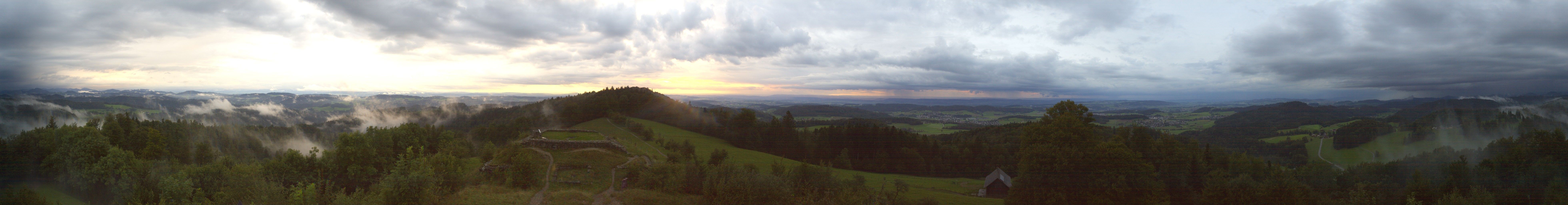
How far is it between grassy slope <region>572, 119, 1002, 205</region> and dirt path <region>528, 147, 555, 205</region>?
5.20 meters

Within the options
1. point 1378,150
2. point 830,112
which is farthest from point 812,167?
point 830,112

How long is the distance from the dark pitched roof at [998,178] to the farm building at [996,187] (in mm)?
15

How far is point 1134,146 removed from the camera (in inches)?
1177

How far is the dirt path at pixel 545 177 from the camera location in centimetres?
1908

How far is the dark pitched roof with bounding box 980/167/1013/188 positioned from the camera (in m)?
38.9

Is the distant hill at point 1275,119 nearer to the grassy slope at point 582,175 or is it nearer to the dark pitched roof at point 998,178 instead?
the dark pitched roof at point 998,178

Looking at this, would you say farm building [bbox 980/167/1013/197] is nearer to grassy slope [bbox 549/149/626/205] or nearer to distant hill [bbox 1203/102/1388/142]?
grassy slope [bbox 549/149/626/205]

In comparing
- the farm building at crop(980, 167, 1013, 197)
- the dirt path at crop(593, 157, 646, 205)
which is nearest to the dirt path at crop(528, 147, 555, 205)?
the dirt path at crop(593, 157, 646, 205)

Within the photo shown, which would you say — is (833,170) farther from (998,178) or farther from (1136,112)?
(1136,112)

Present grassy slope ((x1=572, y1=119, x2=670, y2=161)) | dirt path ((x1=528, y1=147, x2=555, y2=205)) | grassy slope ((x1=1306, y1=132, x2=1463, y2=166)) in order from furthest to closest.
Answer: grassy slope ((x1=1306, y1=132, x2=1463, y2=166))
grassy slope ((x1=572, y1=119, x2=670, y2=161))
dirt path ((x1=528, y1=147, x2=555, y2=205))

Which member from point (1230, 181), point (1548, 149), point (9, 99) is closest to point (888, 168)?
point (1230, 181)

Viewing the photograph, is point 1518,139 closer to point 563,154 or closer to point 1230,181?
point 1230,181

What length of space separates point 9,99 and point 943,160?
61.0 metres

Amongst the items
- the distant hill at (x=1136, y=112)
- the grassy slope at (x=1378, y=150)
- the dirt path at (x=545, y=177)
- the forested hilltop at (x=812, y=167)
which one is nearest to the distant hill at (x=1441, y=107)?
the forested hilltop at (x=812, y=167)
